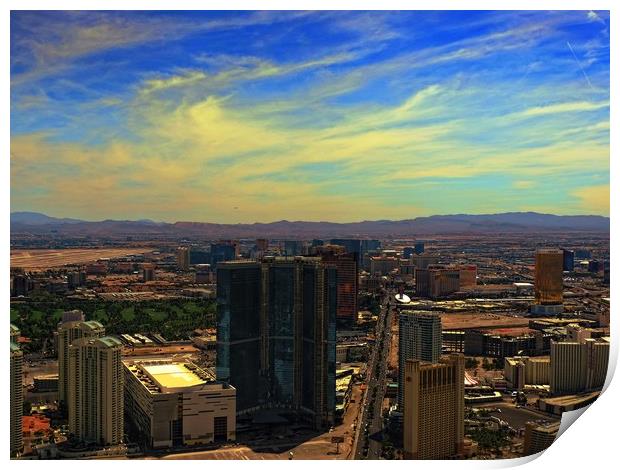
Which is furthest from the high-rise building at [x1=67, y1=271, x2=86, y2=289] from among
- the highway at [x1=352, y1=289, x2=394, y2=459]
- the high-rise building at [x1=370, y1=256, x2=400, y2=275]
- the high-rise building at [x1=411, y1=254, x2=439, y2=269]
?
the high-rise building at [x1=411, y1=254, x2=439, y2=269]

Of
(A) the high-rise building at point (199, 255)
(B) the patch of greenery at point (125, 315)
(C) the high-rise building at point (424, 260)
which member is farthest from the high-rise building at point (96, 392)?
(C) the high-rise building at point (424, 260)

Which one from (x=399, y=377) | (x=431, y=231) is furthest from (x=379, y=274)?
(x=399, y=377)

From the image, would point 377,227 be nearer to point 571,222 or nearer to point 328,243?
point 328,243

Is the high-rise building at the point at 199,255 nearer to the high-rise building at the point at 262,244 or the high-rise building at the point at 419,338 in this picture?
the high-rise building at the point at 262,244

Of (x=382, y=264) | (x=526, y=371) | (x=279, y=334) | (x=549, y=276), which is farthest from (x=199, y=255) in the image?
(x=549, y=276)

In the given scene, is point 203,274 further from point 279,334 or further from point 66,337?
point 66,337
